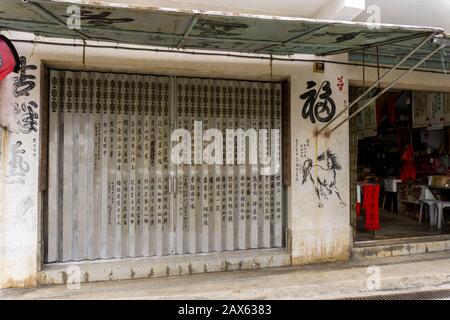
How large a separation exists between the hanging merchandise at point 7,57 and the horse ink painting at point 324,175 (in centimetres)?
468

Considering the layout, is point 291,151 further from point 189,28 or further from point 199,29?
point 189,28

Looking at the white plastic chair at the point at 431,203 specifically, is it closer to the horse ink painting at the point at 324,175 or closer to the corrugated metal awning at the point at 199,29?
the horse ink painting at the point at 324,175

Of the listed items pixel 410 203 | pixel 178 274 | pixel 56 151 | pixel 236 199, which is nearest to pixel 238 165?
pixel 236 199

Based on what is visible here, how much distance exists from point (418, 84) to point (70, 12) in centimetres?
630

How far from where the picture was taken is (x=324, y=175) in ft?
20.5

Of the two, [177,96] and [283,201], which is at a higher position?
[177,96]

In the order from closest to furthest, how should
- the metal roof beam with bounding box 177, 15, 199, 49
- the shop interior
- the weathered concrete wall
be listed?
the metal roof beam with bounding box 177, 15, 199, 49
the weathered concrete wall
the shop interior

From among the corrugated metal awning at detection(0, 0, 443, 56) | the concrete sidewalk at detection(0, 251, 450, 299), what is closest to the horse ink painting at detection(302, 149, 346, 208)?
the concrete sidewalk at detection(0, 251, 450, 299)

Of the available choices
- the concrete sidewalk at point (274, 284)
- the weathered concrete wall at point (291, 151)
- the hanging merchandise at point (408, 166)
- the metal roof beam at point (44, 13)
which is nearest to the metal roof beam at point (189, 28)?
the weathered concrete wall at point (291, 151)

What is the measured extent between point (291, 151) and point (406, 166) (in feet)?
20.0

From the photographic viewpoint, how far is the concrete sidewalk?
482 centimetres

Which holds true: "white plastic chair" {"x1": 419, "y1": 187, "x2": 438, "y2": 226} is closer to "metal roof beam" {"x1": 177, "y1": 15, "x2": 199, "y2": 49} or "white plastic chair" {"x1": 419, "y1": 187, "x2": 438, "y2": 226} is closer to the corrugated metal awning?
the corrugated metal awning

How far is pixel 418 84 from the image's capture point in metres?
6.86

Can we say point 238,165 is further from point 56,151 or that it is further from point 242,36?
point 56,151
